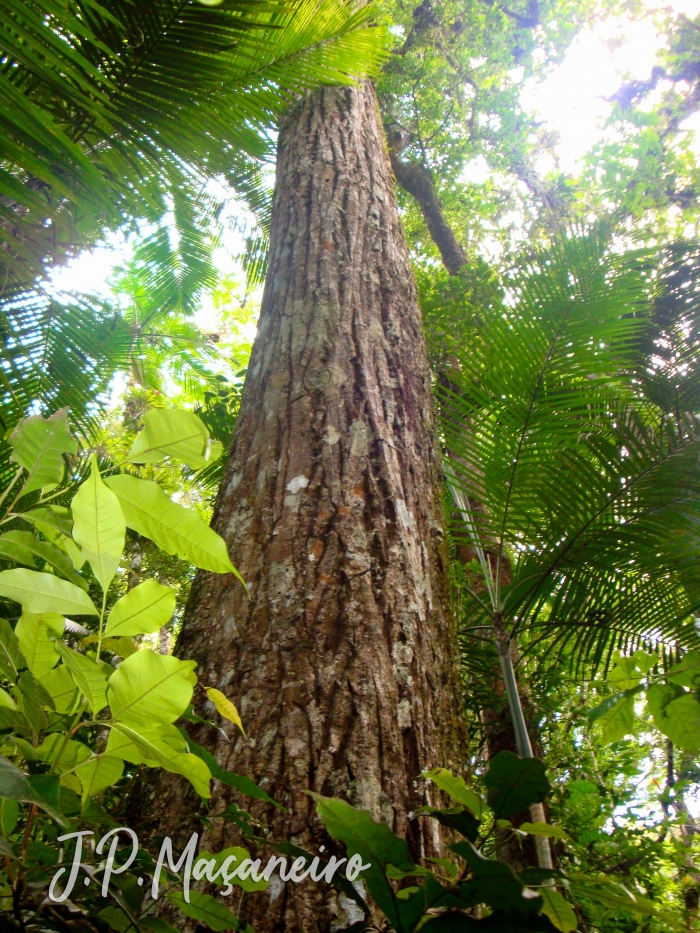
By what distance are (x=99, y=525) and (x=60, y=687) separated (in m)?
0.19

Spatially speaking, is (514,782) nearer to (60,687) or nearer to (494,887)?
(494,887)

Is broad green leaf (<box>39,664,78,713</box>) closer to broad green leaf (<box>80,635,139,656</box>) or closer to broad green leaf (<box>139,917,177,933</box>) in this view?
broad green leaf (<box>80,635,139,656</box>)

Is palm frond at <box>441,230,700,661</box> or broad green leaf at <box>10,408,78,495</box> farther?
palm frond at <box>441,230,700,661</box>

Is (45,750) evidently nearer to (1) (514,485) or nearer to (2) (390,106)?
(1) (514,485)

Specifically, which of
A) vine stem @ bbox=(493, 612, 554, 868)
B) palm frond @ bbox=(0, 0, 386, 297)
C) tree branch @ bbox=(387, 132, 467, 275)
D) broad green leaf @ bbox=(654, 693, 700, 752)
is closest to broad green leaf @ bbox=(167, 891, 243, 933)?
broad green leaf @ bbox=(654, 693, 700, 752)

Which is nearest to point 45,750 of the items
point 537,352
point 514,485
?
point 514,485

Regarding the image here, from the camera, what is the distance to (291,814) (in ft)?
2.65

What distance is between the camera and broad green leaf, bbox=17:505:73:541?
63 cm

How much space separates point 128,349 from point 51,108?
8.60 ft

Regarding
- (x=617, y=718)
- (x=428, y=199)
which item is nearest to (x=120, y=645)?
(x=617, y=718)

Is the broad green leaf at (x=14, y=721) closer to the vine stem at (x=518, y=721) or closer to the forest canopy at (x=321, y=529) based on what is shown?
the forest canopy at (x=321, y=529)

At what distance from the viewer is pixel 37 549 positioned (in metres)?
0.64

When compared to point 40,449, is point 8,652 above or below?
below

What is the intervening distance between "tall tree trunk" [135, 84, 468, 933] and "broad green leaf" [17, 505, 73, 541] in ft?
1.42
